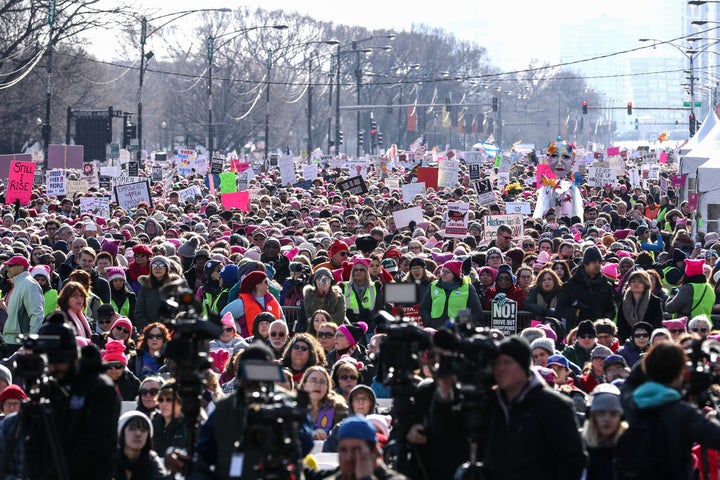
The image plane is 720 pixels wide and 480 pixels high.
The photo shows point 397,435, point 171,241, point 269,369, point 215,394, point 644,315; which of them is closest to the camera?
point 269,369

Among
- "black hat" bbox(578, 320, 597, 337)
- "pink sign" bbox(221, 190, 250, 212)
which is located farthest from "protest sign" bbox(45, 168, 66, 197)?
"black hat" bbox(578, 320, 597, 337)

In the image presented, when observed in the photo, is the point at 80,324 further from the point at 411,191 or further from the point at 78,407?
the point at 411,191

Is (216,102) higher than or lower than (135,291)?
higher

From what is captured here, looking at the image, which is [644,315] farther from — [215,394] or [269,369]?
[269,369]

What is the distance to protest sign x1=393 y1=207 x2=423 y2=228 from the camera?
74.9ft

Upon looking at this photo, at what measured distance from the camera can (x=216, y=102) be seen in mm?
99688

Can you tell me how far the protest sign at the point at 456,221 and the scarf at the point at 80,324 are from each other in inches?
344

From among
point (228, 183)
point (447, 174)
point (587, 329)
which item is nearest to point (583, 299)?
point (587, 329)

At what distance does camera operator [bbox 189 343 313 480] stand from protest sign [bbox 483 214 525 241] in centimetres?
1388

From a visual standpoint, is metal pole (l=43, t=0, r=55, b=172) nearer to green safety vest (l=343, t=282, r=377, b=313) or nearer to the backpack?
green safety vest (l=343, t=282, r=377, b=313)

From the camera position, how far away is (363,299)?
14.9 metres

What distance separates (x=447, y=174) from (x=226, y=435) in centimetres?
3016

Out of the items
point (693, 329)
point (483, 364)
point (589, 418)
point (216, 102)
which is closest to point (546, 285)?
point (693, 329)

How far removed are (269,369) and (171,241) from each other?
13.2 meters
